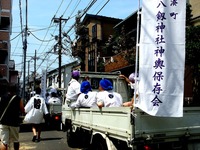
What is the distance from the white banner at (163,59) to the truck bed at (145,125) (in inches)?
8.9

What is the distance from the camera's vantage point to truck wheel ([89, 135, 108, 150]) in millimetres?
6406

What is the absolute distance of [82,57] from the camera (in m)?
31.8

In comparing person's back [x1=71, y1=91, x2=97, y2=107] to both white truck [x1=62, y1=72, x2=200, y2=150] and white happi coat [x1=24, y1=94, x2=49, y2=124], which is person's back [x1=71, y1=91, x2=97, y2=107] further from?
white happi coat [x1=24, y1=94, x2=49, y2=124]

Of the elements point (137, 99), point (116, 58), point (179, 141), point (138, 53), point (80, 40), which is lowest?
point (179, 141)

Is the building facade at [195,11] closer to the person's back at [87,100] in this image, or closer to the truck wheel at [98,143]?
the person's back at [87,100]

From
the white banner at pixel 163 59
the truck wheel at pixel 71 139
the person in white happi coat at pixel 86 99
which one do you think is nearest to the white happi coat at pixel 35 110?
the truck wheel at pixel 71 139

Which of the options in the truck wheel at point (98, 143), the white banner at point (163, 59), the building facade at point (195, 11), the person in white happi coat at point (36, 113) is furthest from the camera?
the building facade at point (195, 11)

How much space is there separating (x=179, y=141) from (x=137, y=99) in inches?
43.0

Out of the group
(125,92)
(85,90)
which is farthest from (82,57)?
(85,90)

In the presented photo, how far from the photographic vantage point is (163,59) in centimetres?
549

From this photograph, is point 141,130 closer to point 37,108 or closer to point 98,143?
point 98,143

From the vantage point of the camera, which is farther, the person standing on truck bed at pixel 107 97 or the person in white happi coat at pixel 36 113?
the person in white happi coat at pixel 36 113

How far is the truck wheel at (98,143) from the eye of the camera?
641cm

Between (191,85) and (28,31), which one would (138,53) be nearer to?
(191,85)
